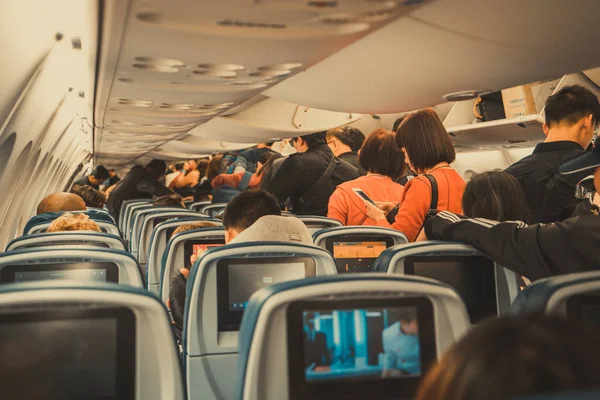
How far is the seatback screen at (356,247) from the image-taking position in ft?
15.8

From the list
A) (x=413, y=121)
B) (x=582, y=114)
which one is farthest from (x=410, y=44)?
(x=582, y=114)

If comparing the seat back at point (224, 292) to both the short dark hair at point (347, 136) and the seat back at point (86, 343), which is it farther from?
the short dark hair at point (347, 136)

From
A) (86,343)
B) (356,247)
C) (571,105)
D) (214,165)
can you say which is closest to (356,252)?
(356,247)

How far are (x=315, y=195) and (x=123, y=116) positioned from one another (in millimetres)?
3756

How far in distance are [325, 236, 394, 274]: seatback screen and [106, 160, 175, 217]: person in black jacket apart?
959 cm

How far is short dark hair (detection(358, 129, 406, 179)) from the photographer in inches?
252

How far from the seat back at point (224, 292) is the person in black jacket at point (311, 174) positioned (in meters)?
4.65

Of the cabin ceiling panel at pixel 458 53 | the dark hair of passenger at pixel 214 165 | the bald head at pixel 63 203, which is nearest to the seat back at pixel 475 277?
the cabin ceiling panel at pixel 458 53

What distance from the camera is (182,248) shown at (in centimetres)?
482

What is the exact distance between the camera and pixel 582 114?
199 inches

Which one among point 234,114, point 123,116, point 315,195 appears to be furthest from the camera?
point 234,114

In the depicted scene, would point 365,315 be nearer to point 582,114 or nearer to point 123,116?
point 582,114

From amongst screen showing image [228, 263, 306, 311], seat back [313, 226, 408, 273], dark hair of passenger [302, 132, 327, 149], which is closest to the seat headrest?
screen showing image [228, 263, 306, 311]

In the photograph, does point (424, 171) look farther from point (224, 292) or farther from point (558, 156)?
point (224, 292)
